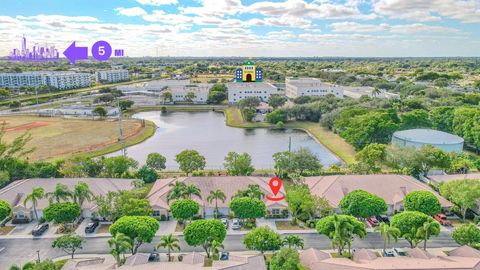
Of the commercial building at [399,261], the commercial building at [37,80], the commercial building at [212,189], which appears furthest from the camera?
the commercial building at [37,80]

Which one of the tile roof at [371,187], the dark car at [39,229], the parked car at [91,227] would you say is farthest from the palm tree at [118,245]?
the tile roof at [371,187]

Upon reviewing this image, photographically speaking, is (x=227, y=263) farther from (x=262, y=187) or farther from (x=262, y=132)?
(x=262, y=132)

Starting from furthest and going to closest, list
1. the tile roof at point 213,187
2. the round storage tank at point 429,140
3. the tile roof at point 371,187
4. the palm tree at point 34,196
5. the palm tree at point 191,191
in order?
the round storage tank at point 429,140, the tile roof at point 371,187, the tile roof at point 213,187, the palm tree at point 191,191, the palm tree at point 34,196

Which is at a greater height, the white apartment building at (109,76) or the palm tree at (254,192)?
the white apartment building at (109,76)

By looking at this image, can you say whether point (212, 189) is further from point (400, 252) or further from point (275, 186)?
point (400, 252)

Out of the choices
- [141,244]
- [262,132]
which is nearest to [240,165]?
[141,244]

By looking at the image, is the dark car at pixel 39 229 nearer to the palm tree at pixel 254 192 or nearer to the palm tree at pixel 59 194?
the palm tree at pixel 59 194
